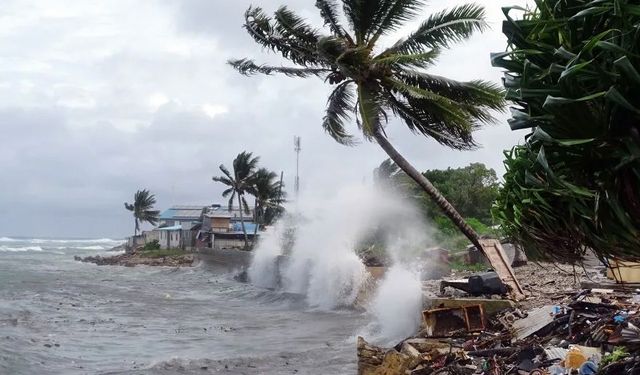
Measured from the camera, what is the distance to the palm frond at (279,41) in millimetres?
15297

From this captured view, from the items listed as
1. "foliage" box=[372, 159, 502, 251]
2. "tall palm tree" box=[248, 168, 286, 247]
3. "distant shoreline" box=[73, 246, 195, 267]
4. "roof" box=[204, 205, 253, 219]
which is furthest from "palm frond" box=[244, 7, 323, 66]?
"roof" box=[204, 205, 253, 219]

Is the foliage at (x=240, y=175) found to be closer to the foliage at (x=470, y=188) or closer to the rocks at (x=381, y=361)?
the foliage at (x=470, y=188)

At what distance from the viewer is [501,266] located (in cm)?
1444

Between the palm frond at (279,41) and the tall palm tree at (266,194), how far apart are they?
4162 centimetres

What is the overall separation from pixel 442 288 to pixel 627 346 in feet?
25.8

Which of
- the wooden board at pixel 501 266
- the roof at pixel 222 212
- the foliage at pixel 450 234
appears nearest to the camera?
the wooden board at pixel 501 266

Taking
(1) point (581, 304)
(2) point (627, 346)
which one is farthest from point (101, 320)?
(2) point (627, 346)

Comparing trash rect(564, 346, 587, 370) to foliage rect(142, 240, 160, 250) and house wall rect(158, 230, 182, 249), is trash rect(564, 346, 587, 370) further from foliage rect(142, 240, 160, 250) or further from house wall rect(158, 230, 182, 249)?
foliage rect(142, 240, 160, 250)

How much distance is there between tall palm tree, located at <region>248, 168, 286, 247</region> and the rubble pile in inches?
1824

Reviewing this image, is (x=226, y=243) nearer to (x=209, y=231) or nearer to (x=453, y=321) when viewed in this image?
(x=209, y=231)

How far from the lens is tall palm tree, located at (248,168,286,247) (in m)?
57.8

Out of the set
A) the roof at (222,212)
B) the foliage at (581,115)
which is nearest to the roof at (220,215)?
the roof at (222,212)

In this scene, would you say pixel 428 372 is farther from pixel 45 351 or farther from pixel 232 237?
pixel 232 237

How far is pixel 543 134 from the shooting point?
333cm
